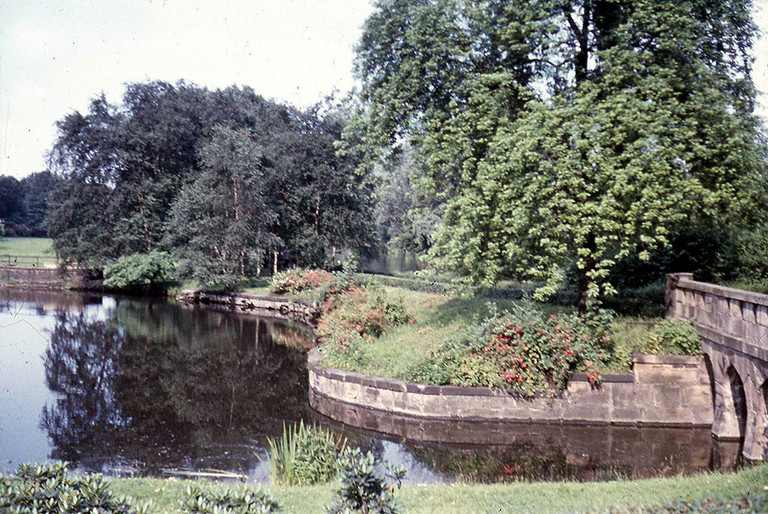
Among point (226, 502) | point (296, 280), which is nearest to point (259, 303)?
point (296, 280)

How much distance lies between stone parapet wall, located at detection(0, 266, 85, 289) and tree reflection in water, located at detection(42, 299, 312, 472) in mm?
13434

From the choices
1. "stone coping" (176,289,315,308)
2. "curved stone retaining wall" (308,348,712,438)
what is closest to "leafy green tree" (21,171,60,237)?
"stone coping" (176,289,315,308)

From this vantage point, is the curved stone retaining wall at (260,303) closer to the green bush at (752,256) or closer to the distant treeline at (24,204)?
the green bush at (752,256)

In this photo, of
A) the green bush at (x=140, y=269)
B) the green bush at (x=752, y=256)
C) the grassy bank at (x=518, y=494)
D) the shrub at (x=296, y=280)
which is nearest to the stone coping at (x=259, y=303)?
the shrub at (x=296, y=280)

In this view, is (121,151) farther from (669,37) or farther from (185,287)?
(669,37)

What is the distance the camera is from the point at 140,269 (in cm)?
3450

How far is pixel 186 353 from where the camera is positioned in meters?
21.2

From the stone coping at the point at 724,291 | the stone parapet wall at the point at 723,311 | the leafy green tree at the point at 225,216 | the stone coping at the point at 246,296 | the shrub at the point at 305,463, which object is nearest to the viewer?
the shrub at the point at 305,463

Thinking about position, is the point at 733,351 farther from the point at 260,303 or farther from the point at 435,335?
the point at 260,303

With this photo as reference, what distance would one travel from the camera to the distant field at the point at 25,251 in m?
43.1

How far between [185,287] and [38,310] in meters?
8.38

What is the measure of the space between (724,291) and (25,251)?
53.9 meters

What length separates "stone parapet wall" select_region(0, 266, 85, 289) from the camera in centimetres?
3944

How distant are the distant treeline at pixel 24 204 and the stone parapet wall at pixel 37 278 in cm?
3073
